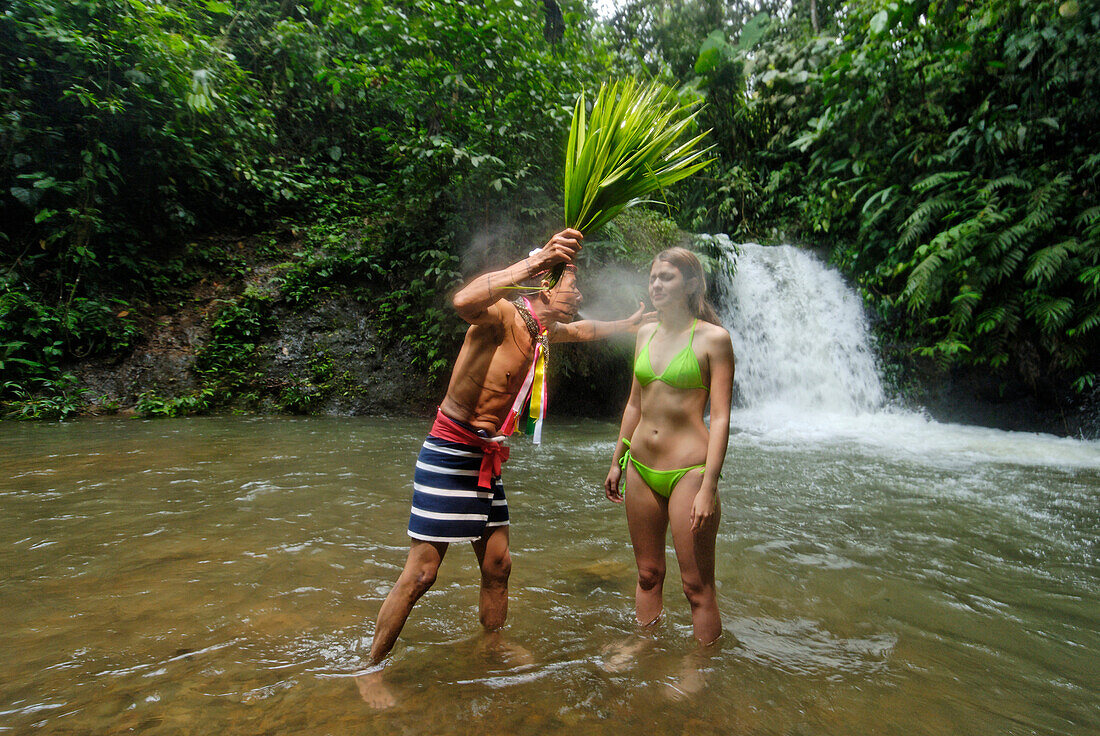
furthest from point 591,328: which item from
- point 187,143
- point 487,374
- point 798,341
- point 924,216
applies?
point 924,216

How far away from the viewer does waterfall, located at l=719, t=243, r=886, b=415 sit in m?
10.3

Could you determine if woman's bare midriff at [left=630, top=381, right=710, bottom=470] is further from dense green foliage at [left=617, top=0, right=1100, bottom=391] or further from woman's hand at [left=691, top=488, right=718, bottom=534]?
dense green foliage at [left=617, top=0, right=1100, bottom=391]

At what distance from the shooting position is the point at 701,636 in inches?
92.0

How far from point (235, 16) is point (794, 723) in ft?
43.9

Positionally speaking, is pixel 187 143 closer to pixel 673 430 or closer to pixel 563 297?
pixel 563 297

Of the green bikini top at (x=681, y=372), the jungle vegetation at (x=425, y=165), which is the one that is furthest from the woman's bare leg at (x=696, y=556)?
the jungle vegetation at (x=425, y=165)

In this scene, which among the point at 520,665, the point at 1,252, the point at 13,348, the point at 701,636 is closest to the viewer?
the point at 520,665

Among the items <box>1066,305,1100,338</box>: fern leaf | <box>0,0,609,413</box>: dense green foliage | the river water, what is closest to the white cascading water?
<box>1066,305,1100,338</box>: fern leaf

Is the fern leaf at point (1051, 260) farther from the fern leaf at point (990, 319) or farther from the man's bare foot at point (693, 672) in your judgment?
the man's bare foot at point (693, 672)

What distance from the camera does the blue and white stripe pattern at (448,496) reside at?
7.30ft

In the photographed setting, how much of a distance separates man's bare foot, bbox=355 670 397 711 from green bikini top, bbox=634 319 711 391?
5.01ft

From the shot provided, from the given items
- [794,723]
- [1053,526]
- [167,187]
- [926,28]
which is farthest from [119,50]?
[926,28]

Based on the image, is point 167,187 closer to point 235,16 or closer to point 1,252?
point 1,252

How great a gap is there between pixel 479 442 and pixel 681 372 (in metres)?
0.88
